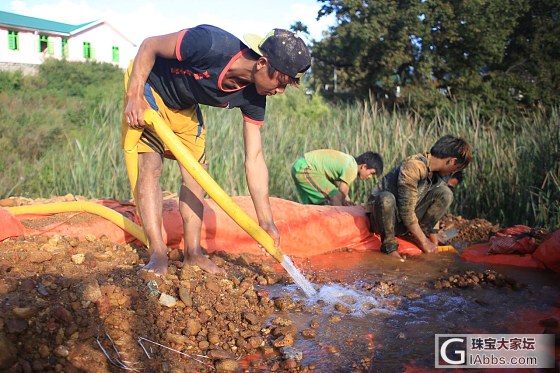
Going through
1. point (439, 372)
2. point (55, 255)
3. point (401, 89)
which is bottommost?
point (439, 372)

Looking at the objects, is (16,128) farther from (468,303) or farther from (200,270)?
(468,303)

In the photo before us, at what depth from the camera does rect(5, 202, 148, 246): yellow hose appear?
316 centimetres

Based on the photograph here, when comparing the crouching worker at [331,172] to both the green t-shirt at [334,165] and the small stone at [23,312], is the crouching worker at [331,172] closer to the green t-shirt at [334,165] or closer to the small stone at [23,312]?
the green t-shirt at [334,165]

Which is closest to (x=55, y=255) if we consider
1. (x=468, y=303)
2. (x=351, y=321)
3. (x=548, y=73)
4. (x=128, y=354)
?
(x=128, y=354)

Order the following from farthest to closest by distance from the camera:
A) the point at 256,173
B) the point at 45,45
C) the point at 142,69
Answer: the point at 45,45 < the point at 256,173 < the point at 142,69

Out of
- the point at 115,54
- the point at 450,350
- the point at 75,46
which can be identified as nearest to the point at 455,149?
the point at 450,350

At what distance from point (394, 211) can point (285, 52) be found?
2.00 metres

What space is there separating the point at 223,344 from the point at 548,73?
11.1 m

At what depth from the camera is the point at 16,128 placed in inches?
412

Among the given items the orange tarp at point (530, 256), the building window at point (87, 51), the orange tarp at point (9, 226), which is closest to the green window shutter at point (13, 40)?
the building window at point (87, 51)

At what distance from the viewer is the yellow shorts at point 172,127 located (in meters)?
2.62

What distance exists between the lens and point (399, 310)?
8.70 feet

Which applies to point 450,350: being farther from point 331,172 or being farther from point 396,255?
point 331,172

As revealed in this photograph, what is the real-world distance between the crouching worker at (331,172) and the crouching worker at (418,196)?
79 cm
